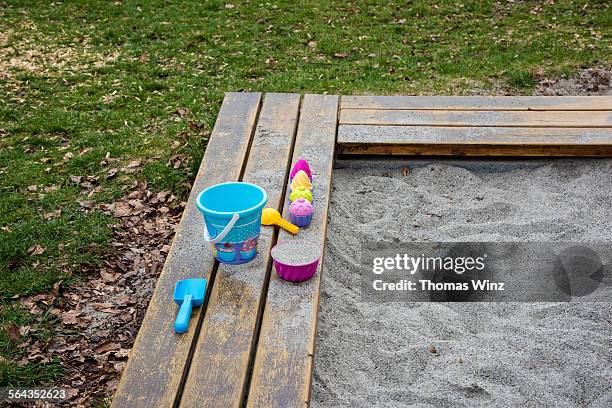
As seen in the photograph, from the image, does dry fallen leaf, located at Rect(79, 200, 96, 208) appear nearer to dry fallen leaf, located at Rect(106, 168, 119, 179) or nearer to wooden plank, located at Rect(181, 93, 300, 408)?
dry fallen leaf, located at Rect(106, 168, 119, 179)

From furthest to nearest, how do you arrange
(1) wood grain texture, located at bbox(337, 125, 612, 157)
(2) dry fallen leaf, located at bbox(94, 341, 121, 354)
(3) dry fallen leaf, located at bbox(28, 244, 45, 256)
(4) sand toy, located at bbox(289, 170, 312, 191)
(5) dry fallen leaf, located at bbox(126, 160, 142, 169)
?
1. (5) dry fallen leaf, located at bbox(126, 160, 142, 169)
2. (1) wood grain texture, located at bbox(337, 125, 612, 157)
3. (3) dry fallen leaf, located at bbox(28, 244, 45, 256)
4. (4) sand toy, located at bbox(289, 170, 312, 191)
5. (2) dry fallen leaf, located at bbox(94, 341, 121, 354)

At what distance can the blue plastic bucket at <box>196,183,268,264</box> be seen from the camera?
8.89 ft

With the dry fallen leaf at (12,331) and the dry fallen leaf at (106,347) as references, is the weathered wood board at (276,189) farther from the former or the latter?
the dry fallen leaf at (12,331)

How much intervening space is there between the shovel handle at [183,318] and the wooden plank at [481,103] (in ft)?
7.16

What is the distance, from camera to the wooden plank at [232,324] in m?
2.32

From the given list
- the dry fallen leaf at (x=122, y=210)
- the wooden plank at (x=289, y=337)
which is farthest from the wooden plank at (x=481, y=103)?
the dry fallen leaf at (x=122, y=210)

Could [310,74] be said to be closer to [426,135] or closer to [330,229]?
[426,135]

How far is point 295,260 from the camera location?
2791 millimetres

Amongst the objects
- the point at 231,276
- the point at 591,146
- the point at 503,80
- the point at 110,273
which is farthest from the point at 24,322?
the point at 503,80

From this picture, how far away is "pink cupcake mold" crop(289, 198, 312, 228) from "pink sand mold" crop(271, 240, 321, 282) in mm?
219

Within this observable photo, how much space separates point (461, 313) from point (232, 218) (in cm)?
118

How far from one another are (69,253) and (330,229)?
1381mm

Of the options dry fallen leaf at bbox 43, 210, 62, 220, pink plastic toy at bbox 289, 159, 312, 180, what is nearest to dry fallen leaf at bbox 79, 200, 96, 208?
dry fallen leaf at bbox 43, 210, 62, 220

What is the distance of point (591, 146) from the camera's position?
4.04 metres
